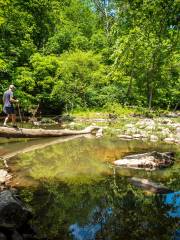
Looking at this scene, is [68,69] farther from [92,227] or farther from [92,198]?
[92,227]

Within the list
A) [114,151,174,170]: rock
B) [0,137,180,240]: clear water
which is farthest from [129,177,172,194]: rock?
[114,151,174,170]: rock

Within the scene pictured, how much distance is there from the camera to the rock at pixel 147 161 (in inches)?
474

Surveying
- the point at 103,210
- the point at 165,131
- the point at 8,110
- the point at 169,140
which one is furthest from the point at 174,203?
the point at 165,131

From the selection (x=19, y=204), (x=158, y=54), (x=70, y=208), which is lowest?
(x=70, y=208)

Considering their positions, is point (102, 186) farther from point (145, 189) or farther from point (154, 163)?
point (154, 163)

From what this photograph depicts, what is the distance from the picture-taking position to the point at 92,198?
8.88 m

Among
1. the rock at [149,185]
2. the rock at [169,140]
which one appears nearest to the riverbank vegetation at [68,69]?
the rock at [169,140]

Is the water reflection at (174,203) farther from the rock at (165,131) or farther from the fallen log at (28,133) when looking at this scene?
the rock at (165,131)

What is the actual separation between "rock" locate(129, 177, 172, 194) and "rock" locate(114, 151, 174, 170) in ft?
6.12

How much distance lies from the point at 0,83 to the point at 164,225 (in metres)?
25.0

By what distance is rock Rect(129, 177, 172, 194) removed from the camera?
9.26 m

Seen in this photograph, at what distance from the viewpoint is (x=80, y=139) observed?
1944cm

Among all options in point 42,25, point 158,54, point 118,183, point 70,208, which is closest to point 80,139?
point 118,183

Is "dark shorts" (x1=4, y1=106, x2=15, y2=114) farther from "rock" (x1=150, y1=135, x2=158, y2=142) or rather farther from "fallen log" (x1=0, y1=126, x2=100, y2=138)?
"rock" (x1=150, y1=135, x2=158, y2=142)
